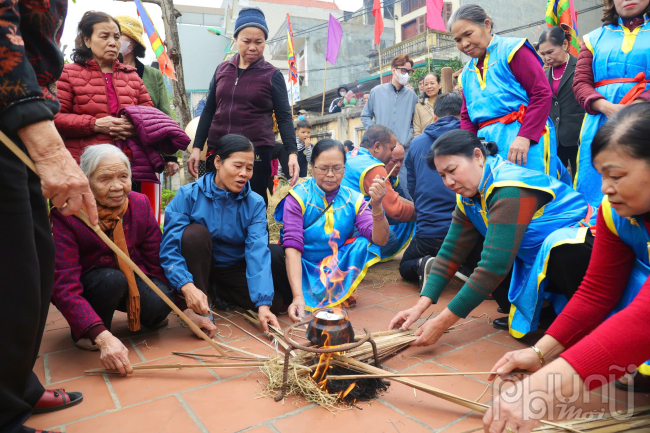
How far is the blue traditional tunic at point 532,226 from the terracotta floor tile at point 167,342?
169 cm

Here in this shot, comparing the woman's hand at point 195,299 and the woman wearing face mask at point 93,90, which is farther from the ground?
the woman wearing face mask at point 93,90

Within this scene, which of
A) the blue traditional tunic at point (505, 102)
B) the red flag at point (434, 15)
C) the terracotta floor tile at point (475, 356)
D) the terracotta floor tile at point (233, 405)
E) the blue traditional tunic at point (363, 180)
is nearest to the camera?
the terracotta floor tile at point (233, 405)

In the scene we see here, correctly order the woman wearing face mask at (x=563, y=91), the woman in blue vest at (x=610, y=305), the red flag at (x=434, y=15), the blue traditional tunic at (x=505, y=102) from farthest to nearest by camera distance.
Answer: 1. the red flag at (x=434, y=15)
2. the woman wearing face mask at (x=563, y=91)
3. the blue traditional tunic at (x=505, y=102)
4. the woman in blue vest at (x=610, y=305)

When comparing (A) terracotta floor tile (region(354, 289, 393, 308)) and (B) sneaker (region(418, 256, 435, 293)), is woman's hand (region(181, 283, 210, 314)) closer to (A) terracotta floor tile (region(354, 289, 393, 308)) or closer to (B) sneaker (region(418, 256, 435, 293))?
(A) terracotta floor tile (region(354, 289, 393, 308))

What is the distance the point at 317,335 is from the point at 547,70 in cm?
396

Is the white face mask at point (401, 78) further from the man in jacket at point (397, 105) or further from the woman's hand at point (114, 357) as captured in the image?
the woman's hand at point (114, 357)

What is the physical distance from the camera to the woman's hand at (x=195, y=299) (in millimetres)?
2449

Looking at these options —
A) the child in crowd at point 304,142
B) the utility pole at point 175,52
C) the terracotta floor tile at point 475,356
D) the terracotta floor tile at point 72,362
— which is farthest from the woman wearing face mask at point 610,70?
the child in crowd at point 304,142

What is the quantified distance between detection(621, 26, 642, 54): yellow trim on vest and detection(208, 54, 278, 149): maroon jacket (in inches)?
94.7

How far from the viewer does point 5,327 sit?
142 cm

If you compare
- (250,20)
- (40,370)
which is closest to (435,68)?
(250,20)

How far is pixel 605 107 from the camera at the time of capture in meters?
2.81

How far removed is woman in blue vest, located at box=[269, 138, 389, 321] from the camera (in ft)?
10.2

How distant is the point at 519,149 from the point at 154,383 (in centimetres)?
248
